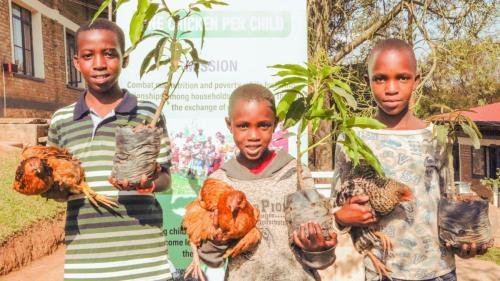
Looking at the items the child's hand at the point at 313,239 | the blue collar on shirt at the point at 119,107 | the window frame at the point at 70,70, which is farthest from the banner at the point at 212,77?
the window frame at the point at 70,70

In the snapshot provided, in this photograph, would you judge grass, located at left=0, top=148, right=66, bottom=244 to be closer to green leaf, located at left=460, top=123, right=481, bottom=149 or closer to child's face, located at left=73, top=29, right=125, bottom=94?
child's face, located at left=73, top=29, right=125, bottom=94

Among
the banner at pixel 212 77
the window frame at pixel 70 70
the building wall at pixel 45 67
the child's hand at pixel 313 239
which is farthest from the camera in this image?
the window frame at pixel 70 70

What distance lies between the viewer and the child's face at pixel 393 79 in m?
Answer: 2.10

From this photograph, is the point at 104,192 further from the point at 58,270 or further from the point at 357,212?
the point at 58,270

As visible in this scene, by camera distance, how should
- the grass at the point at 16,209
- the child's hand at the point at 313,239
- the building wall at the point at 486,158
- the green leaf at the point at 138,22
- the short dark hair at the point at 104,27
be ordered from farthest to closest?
the building wall at the point at 486,158 < the grass at the point at 16,209 < the short dark hair at the point at 104,27 < the green leaf at the point at 138,22 < the child's hand at the point at 313,239

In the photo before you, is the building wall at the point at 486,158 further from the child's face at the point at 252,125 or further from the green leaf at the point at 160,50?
the green leaf at the point at 160,50

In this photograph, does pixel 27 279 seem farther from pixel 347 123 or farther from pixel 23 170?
pixel 347 123

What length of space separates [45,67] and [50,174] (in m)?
12.4

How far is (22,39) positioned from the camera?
12453 mm

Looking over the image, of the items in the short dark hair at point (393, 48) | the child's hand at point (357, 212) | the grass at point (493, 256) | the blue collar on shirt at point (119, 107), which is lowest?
the grass at point (493, 256)

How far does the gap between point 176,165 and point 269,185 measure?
1.70 metres

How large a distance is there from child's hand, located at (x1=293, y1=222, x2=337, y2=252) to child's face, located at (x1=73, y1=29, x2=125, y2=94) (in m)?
1.05

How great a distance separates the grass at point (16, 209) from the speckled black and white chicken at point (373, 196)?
4776 millimetres

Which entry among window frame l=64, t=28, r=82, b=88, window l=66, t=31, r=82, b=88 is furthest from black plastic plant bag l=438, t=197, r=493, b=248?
window l=66, t=31, r=82, b=88
